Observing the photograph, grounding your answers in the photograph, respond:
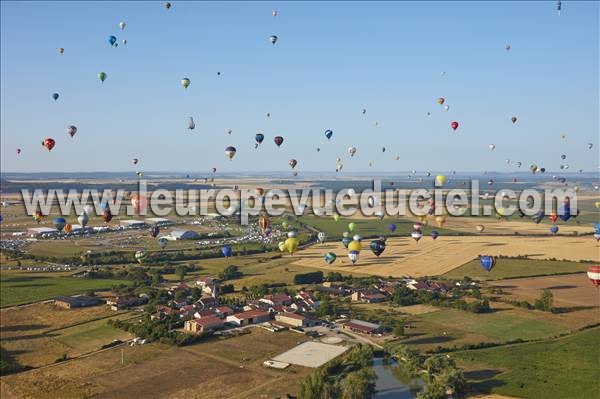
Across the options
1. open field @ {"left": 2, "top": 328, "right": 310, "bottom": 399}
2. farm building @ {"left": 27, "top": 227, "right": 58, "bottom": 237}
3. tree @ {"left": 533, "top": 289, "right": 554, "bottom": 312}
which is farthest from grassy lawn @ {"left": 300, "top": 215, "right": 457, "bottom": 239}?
open field @ {"left": 2, "top": 328, "right": 310, "bottom": 399}

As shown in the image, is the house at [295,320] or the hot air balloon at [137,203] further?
the hot air balloon at [137,203]

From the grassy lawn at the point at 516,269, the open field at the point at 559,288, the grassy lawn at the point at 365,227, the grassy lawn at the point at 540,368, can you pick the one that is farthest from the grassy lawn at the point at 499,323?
the grassy lawn at the point at 365,227

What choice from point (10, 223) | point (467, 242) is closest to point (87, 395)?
point (467, 242)

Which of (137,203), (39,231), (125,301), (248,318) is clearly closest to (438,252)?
(248,318)

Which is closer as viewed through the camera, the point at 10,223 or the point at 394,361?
the point at 394,361

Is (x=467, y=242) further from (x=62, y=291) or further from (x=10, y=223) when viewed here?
(x=10, y=223)

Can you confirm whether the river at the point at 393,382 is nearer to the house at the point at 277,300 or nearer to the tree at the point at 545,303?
the house at the point at 277,300

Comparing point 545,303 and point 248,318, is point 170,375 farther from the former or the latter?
point 545,303
